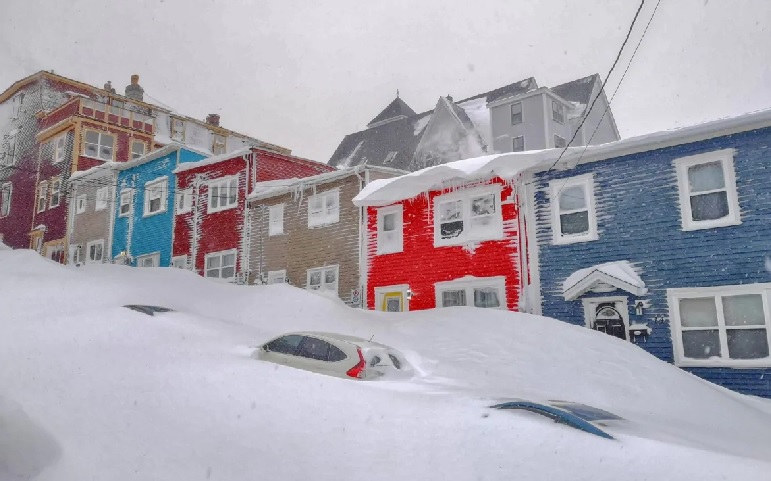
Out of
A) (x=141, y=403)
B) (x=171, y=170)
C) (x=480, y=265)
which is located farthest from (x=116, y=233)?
(x=141, y=403)

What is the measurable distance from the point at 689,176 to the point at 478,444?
36.4 feet

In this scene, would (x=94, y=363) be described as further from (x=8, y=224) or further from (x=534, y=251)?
(x=8, y=224)

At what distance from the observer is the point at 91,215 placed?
108 ft

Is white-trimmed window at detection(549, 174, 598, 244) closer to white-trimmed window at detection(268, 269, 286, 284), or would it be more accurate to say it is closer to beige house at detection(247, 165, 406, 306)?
beige house at detection(247, 165, 406, 306)

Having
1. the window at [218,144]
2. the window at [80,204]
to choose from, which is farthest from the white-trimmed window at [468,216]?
the window at [218,144]

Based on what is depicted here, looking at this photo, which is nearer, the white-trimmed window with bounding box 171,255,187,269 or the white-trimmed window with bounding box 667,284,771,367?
the white-trimmed window with bounding box 667,284,771,367

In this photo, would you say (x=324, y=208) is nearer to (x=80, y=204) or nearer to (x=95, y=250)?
(x=95, y=250)

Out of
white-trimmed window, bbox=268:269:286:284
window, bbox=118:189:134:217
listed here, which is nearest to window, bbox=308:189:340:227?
white-trimmed window, bbox=268:269:286:284

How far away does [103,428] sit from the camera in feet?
21.5

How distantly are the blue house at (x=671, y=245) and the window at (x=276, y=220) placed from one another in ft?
37.2

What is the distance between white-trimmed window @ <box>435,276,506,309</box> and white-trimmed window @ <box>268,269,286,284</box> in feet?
24.5

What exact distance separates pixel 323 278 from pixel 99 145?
22849mm

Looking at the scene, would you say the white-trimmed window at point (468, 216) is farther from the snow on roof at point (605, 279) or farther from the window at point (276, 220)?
the window at point (276, 220)

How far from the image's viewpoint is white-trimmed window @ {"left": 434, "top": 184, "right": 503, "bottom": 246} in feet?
57.6
